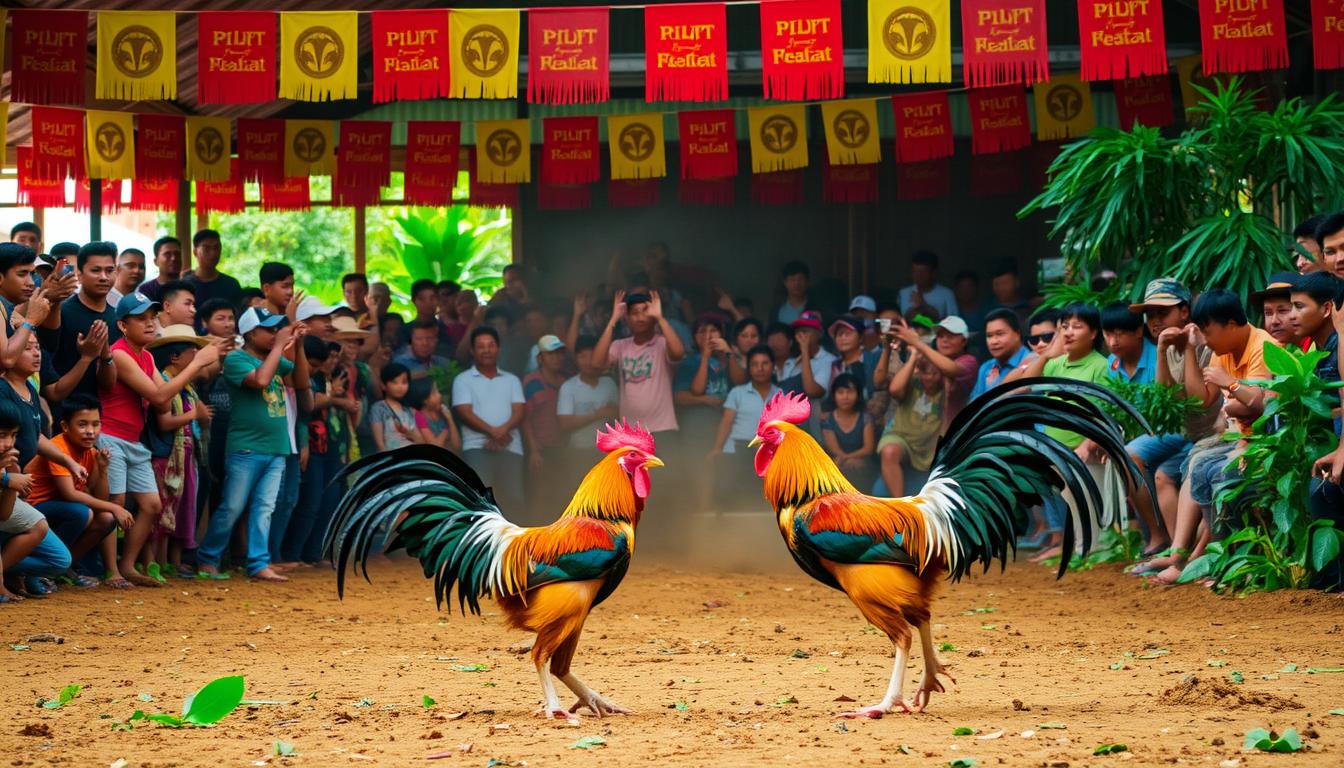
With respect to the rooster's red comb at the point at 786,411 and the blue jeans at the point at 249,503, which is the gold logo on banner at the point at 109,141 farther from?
the rooster's red comb at the point at 786,411

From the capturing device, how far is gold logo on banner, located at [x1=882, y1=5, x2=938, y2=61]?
11.6 metres

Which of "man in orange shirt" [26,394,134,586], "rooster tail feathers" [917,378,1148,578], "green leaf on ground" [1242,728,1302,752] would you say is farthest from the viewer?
"man in orange shirt" [26,394,134,586]

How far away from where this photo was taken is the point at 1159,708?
18.0ft

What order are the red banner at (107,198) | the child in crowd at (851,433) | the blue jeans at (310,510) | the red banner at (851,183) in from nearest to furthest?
the blue jeans at (310,510), the child in crowd at (851,433), the red banner at (107,198), the red banner at (851,183)

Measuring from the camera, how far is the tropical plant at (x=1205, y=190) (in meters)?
10.4

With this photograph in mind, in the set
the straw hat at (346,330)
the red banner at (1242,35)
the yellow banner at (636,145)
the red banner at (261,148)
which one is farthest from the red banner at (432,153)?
the red banner at (1242,35)

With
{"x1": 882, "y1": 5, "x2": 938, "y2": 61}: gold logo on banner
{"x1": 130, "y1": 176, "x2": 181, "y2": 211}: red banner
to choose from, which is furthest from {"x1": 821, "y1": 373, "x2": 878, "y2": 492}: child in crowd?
{"x1": 130, "y1": 176, "x2": 181, "y2": 211}: red banner

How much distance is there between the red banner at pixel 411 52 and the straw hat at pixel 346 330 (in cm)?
184

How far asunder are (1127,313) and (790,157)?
202 inches

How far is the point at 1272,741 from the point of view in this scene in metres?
4.61

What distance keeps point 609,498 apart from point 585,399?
743 centimetres

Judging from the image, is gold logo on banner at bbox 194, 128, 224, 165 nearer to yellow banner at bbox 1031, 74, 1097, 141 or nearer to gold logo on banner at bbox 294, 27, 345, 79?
gold logo on banner at bbox 294, 27, 345, 79

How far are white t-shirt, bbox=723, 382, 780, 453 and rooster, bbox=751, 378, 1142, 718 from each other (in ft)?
22.1

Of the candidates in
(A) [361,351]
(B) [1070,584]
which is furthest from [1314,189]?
(A) [361,351]
